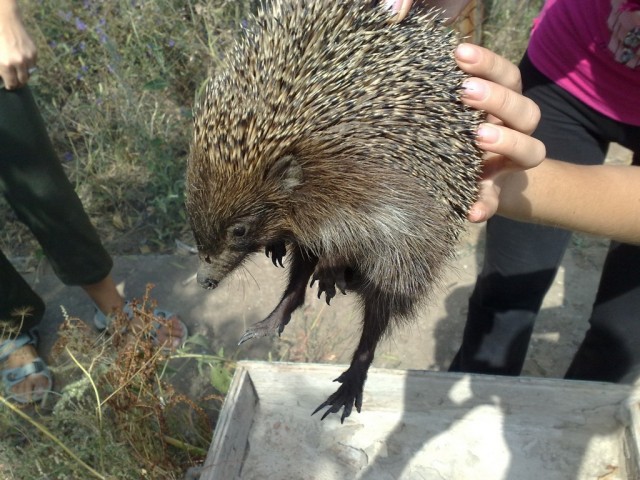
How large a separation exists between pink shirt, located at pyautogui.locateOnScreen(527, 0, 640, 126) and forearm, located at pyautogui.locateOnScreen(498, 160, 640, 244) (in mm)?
347

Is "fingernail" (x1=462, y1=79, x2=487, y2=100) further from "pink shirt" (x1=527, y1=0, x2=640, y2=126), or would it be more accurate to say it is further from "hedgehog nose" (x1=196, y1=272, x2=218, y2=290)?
"hedgehog nose" (x1=196, y1=272, x2=218, y2=290)

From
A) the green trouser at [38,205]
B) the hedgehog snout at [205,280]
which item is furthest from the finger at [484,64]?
the green trouser at [38,205]

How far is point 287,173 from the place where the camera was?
1.71 m

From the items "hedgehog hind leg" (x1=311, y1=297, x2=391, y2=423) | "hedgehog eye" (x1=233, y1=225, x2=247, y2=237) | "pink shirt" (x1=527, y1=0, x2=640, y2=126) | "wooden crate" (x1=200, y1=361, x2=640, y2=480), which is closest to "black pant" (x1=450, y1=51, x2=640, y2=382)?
"pink shirt" (x1=527, y1=0, x2=640, y2=126)

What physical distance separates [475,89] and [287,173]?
600 millimetres

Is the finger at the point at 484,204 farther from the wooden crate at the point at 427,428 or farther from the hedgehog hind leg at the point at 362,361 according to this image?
the wooden crate at the point at 427,428

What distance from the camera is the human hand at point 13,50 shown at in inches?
90.4

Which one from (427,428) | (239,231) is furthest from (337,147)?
(427,428)

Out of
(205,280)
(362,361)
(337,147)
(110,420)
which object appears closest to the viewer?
(337,147)

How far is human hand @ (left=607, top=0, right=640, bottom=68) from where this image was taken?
184 cm

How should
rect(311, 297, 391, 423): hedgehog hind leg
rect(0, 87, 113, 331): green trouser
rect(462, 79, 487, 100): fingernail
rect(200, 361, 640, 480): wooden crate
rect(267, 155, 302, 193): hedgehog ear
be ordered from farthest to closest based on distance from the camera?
rect(0, 87, 113, 331): green trouser → rect(200, 361, 640, 480): wooden crate → rect(311, 297, 391, 423): hedgehog hind leg → rect(267, 155, 302, 193): hedgehog ear → rect(462, 79, 487, 100): fingernail

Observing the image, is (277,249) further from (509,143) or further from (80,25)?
(80,25)

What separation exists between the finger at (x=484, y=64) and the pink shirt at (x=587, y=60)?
683 mm

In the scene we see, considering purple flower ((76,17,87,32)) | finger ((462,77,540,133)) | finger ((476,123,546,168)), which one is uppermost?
finger ((462,77,540,133))
